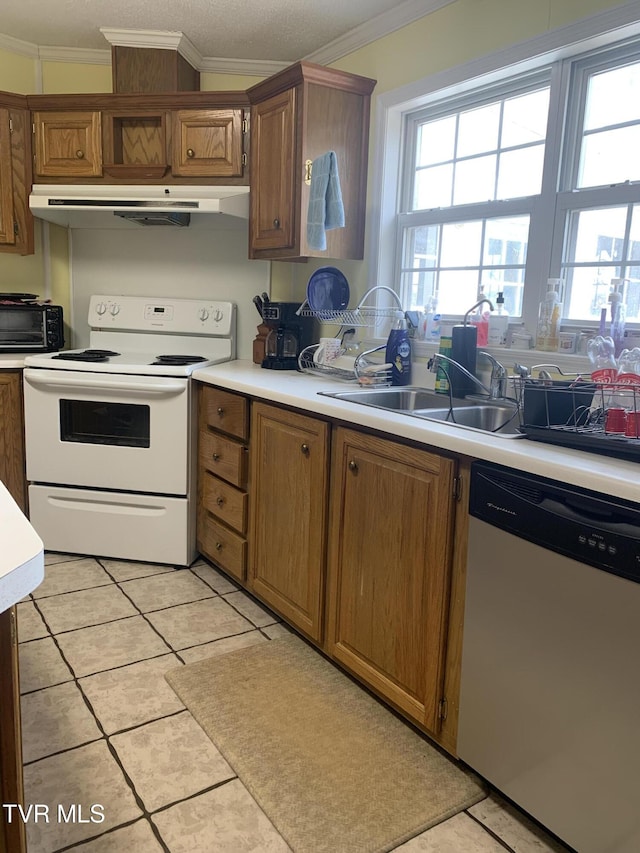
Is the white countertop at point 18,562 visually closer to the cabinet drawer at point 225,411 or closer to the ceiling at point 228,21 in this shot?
the cabinet drawer at point 225,411

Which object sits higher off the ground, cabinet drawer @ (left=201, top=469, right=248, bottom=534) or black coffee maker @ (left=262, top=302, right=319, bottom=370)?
black coffee maker @ (left=262, top=302, right=319, bottom=370)

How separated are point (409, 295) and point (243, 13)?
54.9 inches

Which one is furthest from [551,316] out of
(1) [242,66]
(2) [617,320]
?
(1) [242,66]

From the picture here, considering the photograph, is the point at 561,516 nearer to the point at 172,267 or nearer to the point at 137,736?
the point at 137,736

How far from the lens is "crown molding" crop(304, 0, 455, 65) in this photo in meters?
2.53

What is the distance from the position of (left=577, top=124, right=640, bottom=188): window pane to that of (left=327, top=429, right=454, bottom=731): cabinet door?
1.13 meters

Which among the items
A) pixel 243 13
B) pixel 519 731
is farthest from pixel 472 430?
pixel 243 13

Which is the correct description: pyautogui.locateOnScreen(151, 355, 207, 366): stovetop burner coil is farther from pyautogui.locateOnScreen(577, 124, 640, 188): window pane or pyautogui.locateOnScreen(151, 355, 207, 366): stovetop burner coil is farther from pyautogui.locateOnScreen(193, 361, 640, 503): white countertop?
pyautogui.locateOnScreen(577, 124, 640, 188): window pane

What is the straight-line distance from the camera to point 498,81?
2.36 m

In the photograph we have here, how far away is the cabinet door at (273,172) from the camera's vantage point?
275 centimetres

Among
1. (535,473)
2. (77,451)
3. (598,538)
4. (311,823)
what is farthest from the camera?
(77,451)

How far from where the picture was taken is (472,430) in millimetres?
1614

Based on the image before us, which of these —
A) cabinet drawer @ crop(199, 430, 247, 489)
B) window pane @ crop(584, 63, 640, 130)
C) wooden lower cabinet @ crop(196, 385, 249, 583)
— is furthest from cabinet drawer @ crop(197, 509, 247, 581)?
window pane @ crop(584, 63, 640, 130)

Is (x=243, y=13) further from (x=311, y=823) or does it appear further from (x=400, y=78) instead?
(x=311, y=823)
